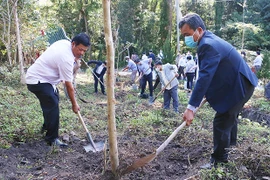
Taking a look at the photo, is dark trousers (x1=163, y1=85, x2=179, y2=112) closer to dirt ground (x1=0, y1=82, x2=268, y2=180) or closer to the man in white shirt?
dirt ground (x1=0, y1=82, x2=268, y2=180)

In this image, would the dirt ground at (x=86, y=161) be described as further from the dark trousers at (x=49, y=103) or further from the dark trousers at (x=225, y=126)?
the dark trousers at (x=225, y=126)

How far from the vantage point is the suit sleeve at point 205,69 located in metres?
2.92

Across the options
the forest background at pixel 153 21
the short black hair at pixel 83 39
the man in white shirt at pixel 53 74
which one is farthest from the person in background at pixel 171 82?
the forest background at pixel 153 21

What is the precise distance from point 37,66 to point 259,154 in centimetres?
326

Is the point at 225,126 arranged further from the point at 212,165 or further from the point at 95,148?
the point at 95,148

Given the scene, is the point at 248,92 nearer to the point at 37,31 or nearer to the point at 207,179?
the point at 207,179

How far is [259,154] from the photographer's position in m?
3.21

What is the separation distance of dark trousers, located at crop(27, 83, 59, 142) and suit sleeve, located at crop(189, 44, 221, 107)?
7.42 ft

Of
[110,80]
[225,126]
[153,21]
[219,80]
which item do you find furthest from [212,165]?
[153,21]

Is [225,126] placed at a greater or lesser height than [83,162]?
greater

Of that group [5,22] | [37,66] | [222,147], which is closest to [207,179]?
[222,147]

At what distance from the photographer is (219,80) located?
3.09 m

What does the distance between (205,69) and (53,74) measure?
2359 mm

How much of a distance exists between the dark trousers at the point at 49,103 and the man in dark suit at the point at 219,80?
2.17 metres
